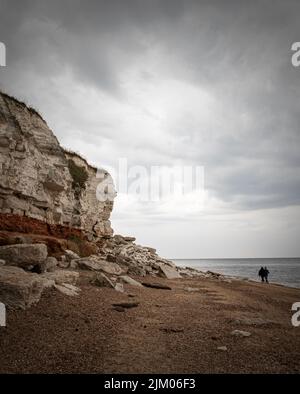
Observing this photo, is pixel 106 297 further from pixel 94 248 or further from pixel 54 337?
pixel 94 248

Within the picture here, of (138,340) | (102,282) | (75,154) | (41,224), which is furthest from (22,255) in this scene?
(75,154)

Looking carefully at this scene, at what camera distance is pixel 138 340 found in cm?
639

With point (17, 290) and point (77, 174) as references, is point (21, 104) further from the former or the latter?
point (17, 290)

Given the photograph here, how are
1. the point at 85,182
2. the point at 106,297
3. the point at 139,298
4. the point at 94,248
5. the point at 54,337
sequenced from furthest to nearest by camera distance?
the point at 85,182
the point at 94,248
the point at 139,298
the point at 106,297
the point at 54,337

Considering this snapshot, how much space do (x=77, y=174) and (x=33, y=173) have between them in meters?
9.10

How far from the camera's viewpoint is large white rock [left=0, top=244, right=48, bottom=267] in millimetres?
9969

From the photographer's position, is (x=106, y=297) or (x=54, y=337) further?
(x=106, y=297)

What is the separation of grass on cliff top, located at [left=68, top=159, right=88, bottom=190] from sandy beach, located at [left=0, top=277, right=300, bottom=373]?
1769cm

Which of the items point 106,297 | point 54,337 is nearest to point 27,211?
point 106,297

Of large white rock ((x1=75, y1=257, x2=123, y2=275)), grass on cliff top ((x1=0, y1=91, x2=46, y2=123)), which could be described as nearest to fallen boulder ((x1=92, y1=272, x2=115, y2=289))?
large white rock ((x1=75, y1=257, x2=123, y2=275))

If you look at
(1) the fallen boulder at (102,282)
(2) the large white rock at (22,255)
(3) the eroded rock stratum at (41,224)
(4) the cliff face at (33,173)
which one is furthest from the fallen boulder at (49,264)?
(4) the cliff face at (33,173)

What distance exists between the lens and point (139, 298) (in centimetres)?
1145
